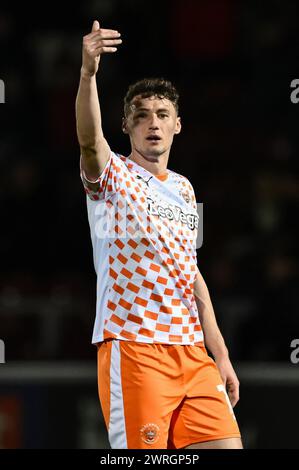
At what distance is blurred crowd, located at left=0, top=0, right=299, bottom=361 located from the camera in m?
7.11

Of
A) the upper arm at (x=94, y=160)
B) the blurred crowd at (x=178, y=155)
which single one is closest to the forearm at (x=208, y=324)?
the upper arm at (x=94, y=160)

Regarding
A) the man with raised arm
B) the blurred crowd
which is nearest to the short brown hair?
the man with raised arm

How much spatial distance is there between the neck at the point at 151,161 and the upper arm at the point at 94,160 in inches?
11.2

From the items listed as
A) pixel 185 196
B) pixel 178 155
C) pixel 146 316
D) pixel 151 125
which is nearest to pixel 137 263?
pixel 146 316

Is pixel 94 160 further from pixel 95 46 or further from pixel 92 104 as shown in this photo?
pixel 95 46

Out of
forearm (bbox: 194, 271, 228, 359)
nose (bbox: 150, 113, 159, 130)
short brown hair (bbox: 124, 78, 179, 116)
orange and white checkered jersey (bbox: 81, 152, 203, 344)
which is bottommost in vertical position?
forearm (bbox: 194, 271, 228, 359)

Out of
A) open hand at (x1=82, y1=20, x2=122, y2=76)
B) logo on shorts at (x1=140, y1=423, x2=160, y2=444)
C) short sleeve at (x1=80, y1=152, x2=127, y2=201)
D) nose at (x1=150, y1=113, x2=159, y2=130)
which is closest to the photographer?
open hand at (x1=82, y1=20, x2=122, y2=76)

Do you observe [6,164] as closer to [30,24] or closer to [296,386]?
[30,24]

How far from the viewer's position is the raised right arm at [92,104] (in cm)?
378

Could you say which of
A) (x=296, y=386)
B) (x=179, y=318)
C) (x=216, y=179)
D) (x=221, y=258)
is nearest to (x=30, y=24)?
(x=216, y=179)

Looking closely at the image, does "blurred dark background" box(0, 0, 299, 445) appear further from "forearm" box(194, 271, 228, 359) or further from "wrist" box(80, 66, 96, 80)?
"wrist" box(80, 66, 96, 80)

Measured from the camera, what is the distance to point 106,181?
159 inches

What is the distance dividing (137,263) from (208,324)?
538 millimetres

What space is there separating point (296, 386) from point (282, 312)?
0.84 metres
